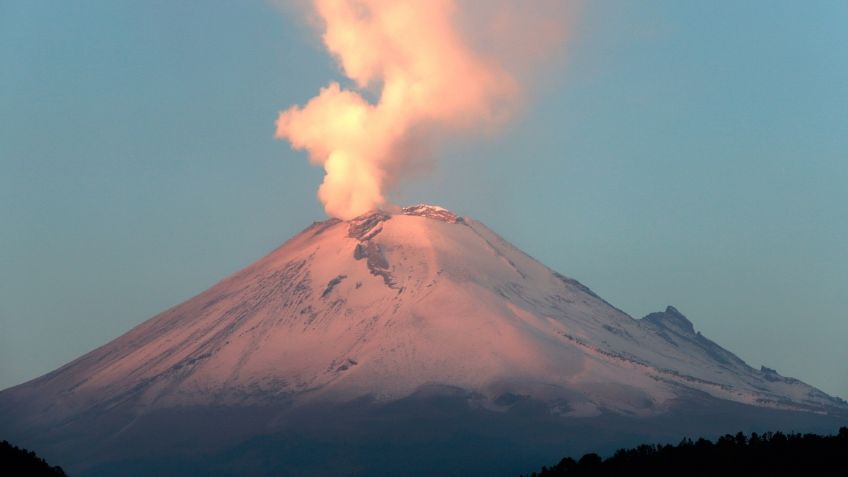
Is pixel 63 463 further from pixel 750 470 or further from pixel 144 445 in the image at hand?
pixel 750 470

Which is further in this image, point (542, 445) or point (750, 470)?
point (542, 445)

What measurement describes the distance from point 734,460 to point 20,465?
3802 cm

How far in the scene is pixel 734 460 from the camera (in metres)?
108

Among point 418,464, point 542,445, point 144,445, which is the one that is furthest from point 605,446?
point 144,445

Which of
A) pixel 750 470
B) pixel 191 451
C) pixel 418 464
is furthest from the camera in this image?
pixel 191 451

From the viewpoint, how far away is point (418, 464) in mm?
179125

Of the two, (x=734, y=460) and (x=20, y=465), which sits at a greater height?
(x=20, y=465)

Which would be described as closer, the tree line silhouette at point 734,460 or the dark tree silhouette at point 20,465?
the dark tree silhouette at point 20,465

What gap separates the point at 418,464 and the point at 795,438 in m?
71.4

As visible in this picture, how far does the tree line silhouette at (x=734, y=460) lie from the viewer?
335 feet

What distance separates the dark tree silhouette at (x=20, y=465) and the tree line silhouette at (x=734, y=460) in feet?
97.2

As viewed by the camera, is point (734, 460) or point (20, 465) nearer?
point (20, 465)

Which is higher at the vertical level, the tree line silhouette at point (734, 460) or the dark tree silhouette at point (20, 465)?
the dark tree silhouette at point (20, 465)

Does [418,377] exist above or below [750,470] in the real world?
above
